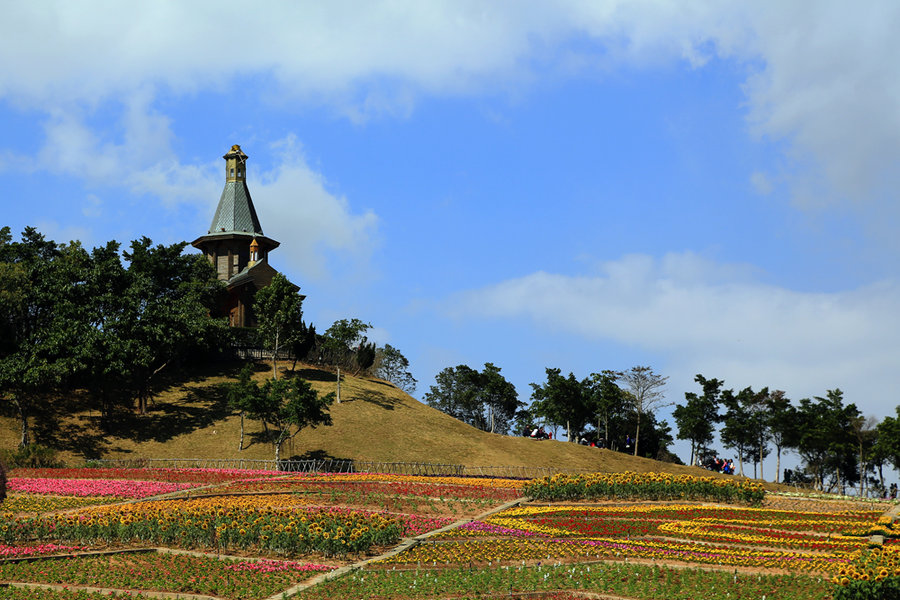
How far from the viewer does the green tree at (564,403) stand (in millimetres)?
74000

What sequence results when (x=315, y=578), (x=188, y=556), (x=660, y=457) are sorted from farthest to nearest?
(x=660, y=457) < (x=188, y=556) < (x=315, y=578)

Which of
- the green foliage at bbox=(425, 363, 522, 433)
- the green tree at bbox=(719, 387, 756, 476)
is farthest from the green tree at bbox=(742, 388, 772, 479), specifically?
the green foliage at bbox=(425, 363, 522, 433)

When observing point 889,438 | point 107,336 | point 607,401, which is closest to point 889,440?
point 889,438

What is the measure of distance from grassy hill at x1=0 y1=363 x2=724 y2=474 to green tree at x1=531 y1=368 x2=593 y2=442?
9.32m

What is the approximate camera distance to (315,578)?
68.1 feet

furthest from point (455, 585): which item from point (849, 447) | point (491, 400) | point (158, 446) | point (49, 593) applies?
point (491, 400)

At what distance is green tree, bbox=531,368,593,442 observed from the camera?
7400 centimetres

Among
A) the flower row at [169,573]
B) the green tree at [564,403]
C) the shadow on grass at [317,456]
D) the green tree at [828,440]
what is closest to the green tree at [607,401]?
the green tree at [564,403]

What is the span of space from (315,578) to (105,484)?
18.7 meters

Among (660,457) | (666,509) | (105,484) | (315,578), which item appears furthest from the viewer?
(660,457)

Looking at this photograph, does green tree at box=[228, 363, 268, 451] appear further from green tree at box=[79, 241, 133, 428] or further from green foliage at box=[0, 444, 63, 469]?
green foliage at box=[0, 444, 63, 469]

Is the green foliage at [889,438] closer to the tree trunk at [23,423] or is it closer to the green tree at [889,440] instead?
the green tree at [889,440]

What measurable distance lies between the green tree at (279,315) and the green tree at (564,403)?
21.9 metres

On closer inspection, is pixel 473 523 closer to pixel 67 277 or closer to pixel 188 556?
pixel 188 556
